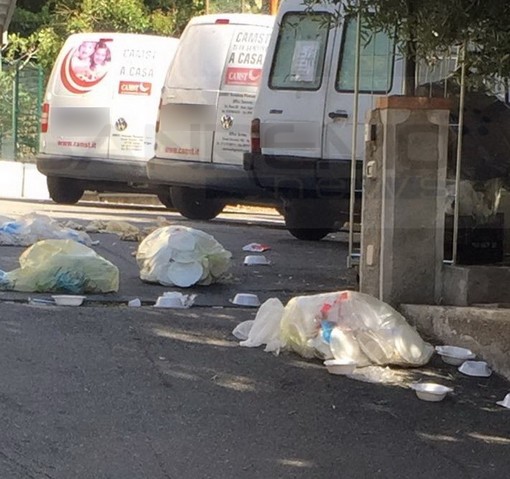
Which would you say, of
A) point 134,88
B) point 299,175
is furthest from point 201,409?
point 134,88

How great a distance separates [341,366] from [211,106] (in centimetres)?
693

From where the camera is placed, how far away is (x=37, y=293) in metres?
7.03

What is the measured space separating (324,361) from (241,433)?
1.23 metres

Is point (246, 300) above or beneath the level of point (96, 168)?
beneath

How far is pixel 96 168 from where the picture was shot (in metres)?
13.6

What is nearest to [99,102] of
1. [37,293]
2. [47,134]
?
[47,134]

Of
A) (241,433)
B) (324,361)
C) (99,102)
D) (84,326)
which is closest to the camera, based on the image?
(241,433)

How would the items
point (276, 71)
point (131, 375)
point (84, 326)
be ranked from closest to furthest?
point (131, 375)
point (84, 326)
point (276, 71)

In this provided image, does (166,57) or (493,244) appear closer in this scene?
(493,244)

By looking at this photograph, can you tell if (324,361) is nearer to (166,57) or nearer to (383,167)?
(383,167)

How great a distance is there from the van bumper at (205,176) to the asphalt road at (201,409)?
189 inches

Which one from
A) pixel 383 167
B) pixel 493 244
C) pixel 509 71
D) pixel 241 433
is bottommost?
pixel 241 433

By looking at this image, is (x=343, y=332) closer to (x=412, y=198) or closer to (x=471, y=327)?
(x=471, y=327)

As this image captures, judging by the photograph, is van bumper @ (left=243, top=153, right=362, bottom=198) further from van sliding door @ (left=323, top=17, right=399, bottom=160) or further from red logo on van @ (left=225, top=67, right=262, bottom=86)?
red logo on van @ (left=225, top=67, right=262, bottom=86)
